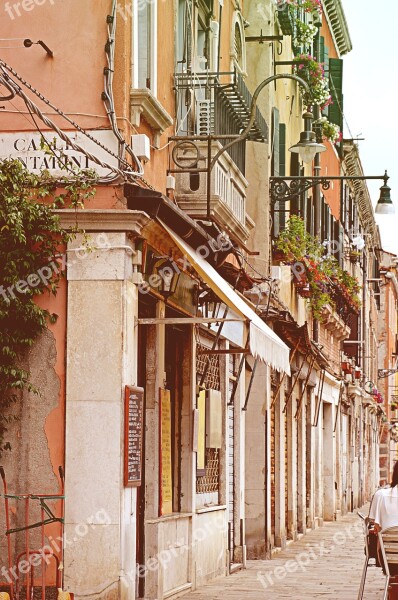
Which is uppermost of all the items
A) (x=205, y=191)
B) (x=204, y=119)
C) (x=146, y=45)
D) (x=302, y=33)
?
(x=302, y=33)

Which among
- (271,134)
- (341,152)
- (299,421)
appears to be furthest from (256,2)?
(341,152)

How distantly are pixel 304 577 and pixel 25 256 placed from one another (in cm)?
713

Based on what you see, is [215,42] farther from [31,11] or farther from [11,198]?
[11,198]

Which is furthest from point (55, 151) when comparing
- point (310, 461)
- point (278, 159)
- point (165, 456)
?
point (310, 461)

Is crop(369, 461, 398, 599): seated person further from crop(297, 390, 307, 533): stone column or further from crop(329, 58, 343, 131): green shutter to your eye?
crop(329, 58, 343, 131): green shutter

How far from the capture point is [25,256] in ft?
40.0

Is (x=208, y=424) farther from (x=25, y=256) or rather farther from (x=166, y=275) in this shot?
(x=25, y=256)

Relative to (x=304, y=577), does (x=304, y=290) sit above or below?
above

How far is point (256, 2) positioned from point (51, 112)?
32.9ft

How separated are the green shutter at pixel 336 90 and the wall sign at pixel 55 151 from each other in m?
20.6

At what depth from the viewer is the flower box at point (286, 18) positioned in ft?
75.7

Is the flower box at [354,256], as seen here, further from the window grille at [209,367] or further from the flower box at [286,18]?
the window grille at [209,367]

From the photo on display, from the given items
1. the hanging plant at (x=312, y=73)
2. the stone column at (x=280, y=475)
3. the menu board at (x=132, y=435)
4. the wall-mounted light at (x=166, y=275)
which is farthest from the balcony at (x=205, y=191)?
the hanging plant at (x=312, y=73)

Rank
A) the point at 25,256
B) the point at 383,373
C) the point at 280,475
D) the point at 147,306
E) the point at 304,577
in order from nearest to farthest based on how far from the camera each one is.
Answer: the point at 25,256 → the point at 147,306 → the point at 304,577 → the point at 280,475 → the point at 383,373
